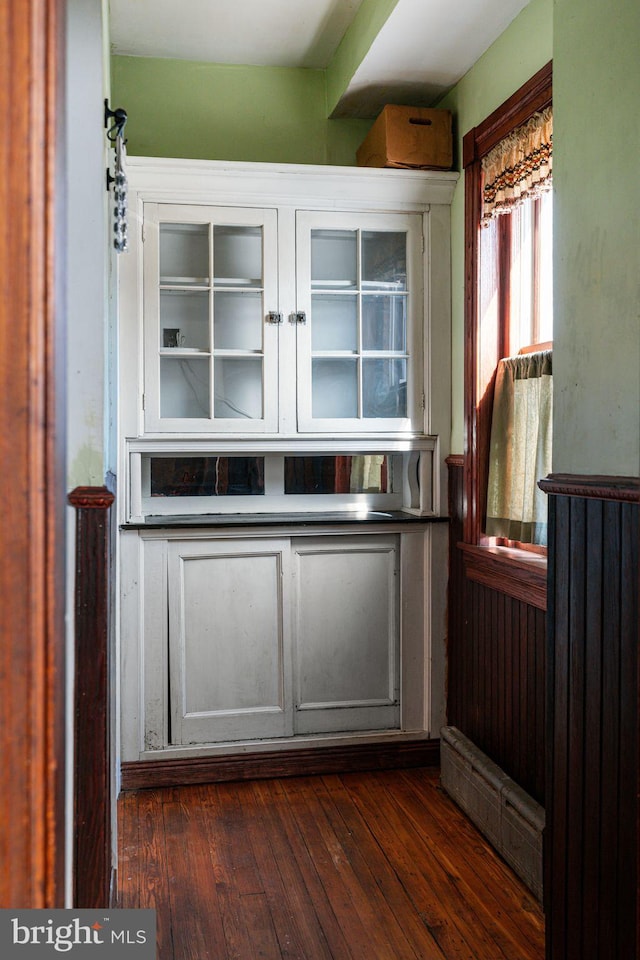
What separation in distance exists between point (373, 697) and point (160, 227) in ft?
6.47

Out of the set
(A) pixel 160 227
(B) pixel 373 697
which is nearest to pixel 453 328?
(A) pixel 160 227

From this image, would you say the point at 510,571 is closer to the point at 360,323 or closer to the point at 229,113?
the point at 360,323

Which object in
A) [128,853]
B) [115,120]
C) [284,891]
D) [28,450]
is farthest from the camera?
[128,853]

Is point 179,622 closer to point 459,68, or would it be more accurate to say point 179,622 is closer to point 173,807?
point 173,807

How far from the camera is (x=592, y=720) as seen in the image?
1673 millimetres

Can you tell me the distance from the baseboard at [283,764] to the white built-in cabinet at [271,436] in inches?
2.0

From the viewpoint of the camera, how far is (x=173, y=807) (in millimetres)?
2871

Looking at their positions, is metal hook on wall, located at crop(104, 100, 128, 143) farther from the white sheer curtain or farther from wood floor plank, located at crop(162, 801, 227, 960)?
wood floor plank, located at crop(162, 801, 227, 960)

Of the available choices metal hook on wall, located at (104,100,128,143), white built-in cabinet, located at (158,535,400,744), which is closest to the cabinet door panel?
white built-in cabinet, located at (158,535,400,744)

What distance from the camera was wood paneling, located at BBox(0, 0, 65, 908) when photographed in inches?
26.2

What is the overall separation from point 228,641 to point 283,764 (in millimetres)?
517

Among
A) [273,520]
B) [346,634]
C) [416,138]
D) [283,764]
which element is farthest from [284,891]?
[416,138]

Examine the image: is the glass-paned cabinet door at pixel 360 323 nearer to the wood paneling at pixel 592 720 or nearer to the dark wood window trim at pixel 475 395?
the dark wood window trim at pixel 475 395

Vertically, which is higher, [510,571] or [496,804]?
[510,571]
